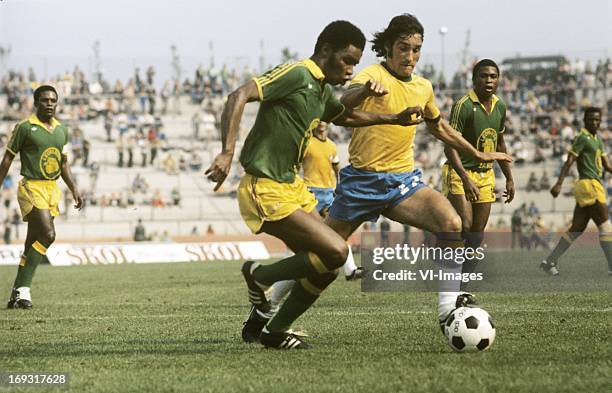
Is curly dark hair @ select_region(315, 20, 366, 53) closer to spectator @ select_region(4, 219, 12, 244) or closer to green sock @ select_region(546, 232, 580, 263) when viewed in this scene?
green sock @ select_region(546, 232, 580, 263)

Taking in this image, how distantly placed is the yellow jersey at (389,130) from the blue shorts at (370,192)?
0.09 meters

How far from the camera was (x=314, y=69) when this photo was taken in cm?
843

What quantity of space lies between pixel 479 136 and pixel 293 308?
6052 mm

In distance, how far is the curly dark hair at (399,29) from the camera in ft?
32.9

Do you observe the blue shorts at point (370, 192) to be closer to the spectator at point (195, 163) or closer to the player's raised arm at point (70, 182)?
the player's raised arm at point (70, 182)

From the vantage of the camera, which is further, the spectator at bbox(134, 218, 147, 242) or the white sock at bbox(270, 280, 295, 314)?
the spectator at bbox(134, 218, 147, 242)

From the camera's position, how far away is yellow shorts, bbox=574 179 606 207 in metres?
18.7

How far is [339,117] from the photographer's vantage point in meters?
9.03

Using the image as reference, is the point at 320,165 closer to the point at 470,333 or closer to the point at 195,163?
the point at 470,333

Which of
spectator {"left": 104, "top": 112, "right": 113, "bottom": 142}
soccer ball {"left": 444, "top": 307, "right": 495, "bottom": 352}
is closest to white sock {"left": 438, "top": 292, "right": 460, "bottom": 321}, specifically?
soccer ball {"left": 444, "top": 307, "right": 495, "bottom": 352}

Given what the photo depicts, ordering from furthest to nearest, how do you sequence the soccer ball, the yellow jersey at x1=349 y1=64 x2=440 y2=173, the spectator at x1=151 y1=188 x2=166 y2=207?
the spectator at x1=151 y1=188 x2=166 y2=207
the yellow jersey at x1=349 y1=64 x2=440 y2=173
the soccer ball

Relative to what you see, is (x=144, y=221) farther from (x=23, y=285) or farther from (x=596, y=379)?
(x=596, y=379)

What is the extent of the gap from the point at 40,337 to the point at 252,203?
10.0ft

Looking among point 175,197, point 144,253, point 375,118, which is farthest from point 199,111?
point 375,118
